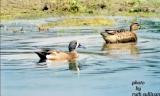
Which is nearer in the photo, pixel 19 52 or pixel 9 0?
pixel 19 52

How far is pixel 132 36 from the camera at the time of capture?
80.7 feet

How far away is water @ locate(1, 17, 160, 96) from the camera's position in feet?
49.5

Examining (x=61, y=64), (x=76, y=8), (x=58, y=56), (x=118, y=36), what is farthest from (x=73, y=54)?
(x=76, y=8)

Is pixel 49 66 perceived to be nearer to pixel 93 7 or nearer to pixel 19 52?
pixel 19 52

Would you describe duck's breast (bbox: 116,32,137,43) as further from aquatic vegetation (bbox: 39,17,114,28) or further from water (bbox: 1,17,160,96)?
aquatic vegetation (bbox: 39,17,114,28)

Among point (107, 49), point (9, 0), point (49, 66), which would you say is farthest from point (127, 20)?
point (49, 66)

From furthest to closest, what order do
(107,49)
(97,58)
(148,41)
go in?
1. (148,41)
2. (107,49)
3. (97,58)

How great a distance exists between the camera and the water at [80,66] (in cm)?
1509

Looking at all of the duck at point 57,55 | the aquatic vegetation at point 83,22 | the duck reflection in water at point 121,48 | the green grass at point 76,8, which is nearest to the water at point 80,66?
the duck reflection in water at point 121,48

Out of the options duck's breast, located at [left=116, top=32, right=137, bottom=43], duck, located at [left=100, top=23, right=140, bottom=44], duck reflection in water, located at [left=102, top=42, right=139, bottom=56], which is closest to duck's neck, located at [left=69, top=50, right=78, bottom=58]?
duck reflection in water, located at [left=102, top=42, right=139, bottom=56]

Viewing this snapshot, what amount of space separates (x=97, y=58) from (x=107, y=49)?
2681 mm

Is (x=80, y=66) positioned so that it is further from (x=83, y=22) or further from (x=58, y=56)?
(x=83, y=22)

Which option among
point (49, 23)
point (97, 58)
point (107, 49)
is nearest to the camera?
point (97, 58)

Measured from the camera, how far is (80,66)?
728 inches
